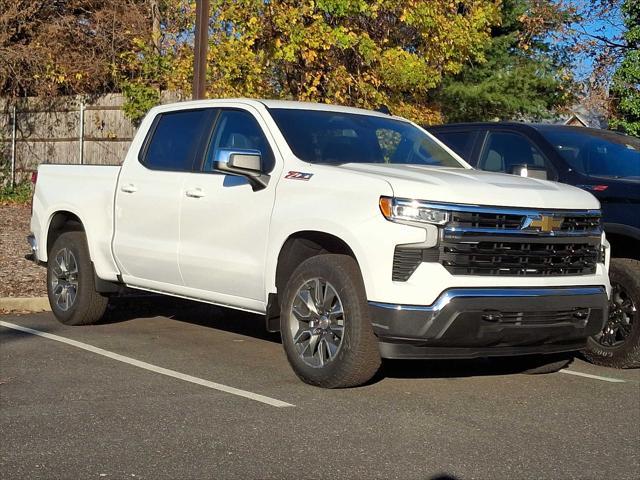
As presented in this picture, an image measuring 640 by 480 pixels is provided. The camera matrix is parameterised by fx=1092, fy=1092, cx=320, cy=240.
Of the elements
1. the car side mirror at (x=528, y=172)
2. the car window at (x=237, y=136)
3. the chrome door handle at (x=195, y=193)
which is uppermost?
the car window at (x=237, y=136)

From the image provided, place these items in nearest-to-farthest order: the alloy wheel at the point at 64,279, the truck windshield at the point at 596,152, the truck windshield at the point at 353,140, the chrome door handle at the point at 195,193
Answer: the truck windshield at the point at 353,140
the chrome door handle at the point at 195,193
the truck windshield at the point at 596,152
the alloy wheel at the point at 64,279

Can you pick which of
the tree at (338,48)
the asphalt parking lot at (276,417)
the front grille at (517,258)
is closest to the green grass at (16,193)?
the tree at (338,48)

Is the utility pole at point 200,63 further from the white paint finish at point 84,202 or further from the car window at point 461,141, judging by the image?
the car window at point 461,141

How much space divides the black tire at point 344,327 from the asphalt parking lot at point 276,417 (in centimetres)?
14

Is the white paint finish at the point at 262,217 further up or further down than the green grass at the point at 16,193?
further up

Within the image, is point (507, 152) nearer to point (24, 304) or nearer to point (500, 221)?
point (500, 221)

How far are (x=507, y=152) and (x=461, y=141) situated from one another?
1.66ft

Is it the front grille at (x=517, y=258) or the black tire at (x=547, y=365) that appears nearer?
the front grille at (x=517, y=258)

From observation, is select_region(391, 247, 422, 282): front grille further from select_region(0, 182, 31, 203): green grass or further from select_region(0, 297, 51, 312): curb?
select_region(0, 182, 31, 203): green grass

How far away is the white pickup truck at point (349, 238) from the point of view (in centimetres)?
659

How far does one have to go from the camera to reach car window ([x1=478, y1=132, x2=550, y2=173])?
9117 millimetres

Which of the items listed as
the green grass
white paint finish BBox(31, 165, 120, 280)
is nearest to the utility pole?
white paint finish BBox(31, 165, 120, 280)

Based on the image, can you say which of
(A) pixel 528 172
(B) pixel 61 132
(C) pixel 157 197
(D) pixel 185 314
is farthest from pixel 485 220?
(B) pixel 61 132

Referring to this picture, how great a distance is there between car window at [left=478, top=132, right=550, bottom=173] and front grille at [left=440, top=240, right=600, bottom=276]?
191 centimetres
